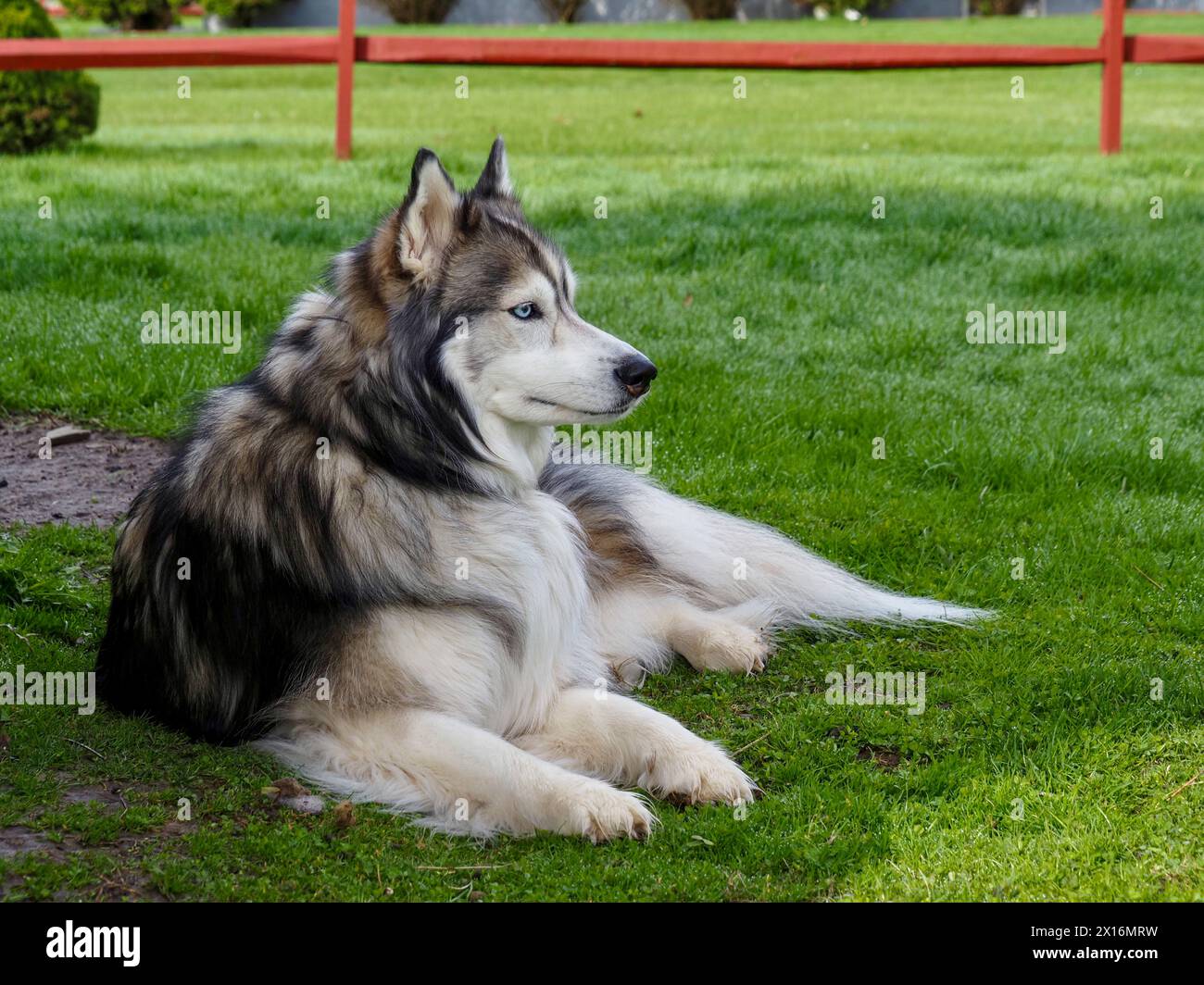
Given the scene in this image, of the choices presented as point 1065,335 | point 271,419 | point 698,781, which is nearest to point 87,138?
point 1065,335

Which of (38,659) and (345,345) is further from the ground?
(345,345)

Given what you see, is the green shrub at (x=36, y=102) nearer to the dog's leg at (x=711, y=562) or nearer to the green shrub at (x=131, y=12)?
the dog's leg at (x=711, y=562)

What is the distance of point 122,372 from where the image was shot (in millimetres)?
6891

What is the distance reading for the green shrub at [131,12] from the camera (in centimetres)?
3291

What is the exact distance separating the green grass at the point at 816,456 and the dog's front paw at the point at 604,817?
55mm

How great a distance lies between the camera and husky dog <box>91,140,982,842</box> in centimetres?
378

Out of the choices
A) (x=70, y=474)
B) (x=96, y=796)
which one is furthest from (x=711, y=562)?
(x=70, y=474)

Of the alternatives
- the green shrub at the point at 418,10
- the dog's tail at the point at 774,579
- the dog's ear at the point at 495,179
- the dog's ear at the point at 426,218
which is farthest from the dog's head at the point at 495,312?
the green shrub at the point at 418,10

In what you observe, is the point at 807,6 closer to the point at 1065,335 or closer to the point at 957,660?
the point at 1065,335

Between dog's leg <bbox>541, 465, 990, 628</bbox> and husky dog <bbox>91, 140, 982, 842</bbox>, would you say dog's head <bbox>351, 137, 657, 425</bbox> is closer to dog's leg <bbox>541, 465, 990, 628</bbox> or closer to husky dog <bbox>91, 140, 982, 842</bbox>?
husky dog <bbox>91, 140, 982, 842</bbox>

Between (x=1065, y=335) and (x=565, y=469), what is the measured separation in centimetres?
417

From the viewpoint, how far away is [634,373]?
399cm

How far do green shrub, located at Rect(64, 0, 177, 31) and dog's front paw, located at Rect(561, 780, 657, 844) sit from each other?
33389 mm

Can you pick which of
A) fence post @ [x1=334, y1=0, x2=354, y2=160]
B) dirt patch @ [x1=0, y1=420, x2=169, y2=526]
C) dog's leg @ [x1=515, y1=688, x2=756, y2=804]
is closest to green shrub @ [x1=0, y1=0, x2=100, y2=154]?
fence post @ [x1=334, y1=0, x2=354, y2=160]
